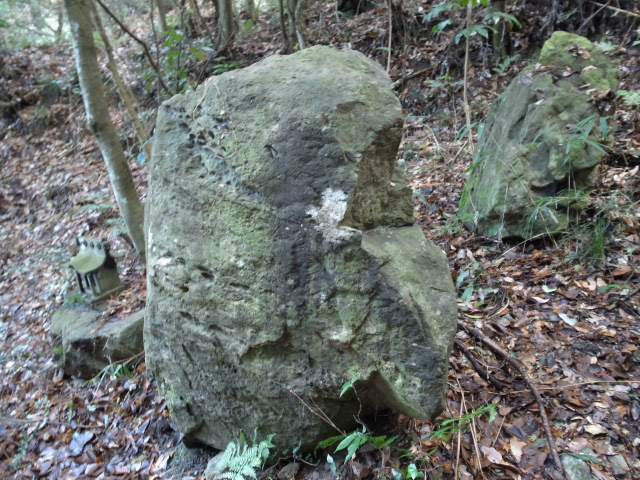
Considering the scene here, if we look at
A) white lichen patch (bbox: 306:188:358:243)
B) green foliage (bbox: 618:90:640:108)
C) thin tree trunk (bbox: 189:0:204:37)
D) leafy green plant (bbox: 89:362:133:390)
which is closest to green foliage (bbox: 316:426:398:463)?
white lichen patch (bbox: 306:188:358:243)

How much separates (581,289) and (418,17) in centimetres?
676

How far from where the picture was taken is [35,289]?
6.58 meters

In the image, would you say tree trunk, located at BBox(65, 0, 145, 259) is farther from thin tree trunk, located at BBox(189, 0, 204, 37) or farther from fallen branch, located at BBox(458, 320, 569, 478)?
thin tree trunk, located at BBox(189, 0, 204, 37)

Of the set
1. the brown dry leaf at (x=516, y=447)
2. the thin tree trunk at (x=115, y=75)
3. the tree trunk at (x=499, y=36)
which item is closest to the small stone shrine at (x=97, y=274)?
the thin tree trunk at (x=115, y=75)

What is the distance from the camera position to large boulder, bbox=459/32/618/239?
13.8ft

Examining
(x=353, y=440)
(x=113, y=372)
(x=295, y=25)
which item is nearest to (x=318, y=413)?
(x=353, y=440)

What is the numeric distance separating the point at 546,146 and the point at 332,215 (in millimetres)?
3007

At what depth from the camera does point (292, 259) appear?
2424 millimetres

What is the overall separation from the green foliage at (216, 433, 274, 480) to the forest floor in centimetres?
17

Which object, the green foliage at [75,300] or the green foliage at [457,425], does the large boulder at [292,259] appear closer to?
the green foliage at [457,425]

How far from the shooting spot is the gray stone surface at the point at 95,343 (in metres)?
4.49

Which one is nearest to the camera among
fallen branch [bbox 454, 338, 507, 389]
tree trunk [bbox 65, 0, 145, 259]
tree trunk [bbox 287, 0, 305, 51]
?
fallen branch [bbox 454, 338, 507, 389]

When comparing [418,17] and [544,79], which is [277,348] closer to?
[544,79]

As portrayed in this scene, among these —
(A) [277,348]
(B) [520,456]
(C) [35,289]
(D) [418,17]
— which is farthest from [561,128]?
(C) [35,289]
